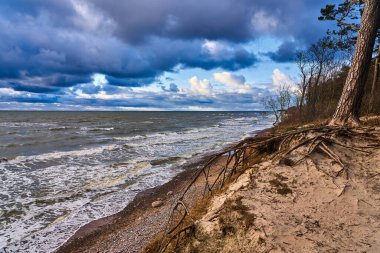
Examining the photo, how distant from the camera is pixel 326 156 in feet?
17.9

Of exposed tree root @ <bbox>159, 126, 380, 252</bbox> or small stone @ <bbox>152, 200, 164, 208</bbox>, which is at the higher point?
exposed tree root @ <bbox>159, 126, 380, 252</bbox>

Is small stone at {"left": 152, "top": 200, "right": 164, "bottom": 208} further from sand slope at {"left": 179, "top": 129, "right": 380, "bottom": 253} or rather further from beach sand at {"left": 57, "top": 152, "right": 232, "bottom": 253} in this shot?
sand slope at {"left": 179, "top": 129, "right": 380, "bottom": 253}

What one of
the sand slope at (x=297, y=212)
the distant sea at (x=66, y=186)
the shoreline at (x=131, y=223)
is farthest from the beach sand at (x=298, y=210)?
the distant sea at (x=66, y=186)

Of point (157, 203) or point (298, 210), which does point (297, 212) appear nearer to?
point (298, 210)

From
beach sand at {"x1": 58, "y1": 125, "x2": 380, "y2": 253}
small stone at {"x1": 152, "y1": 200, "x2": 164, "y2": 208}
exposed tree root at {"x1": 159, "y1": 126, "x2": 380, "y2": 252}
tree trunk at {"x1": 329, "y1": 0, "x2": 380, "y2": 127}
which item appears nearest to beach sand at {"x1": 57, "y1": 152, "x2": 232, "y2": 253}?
small stone at {"x1": 152, "y1": 200, "x2": 164, "y2": 208}

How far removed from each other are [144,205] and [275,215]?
23.8 ft

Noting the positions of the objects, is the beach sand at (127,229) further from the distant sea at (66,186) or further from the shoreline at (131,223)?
the distant sea at (66,186)

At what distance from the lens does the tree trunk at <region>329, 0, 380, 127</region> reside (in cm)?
656

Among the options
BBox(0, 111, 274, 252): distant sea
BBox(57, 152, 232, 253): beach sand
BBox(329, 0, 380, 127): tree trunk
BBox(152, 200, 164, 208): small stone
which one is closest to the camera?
BBox(329, 0, 380, 127): tree trunk

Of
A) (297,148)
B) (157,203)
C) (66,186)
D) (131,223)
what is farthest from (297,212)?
(66,186)

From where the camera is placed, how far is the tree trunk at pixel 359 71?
6559mm

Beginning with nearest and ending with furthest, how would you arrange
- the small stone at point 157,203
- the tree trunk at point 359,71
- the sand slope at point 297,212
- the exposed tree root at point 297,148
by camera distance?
the sand slope at point 297,212 → the exposed tree root at point 297,148 → the tree trunk at point 359,71 → the small stone at point 157,203

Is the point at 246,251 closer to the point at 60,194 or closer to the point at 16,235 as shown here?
the point at 16,235

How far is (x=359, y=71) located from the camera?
6586 millimetres
